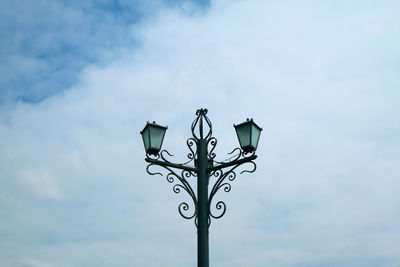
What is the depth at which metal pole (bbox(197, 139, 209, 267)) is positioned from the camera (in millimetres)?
8359

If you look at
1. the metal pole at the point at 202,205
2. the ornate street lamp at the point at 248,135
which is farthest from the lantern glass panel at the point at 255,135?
the metal pole at the point at 202,205

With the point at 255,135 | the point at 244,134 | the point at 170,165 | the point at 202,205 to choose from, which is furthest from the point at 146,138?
the point at 255,135

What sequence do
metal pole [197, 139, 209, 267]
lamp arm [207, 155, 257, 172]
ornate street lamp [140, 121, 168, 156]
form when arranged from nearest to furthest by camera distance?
metal pole [197, 139, 209, 267] < lamp arm [207, 155, 257, 172] < ornate street lamp [140, 121, 168, 156]

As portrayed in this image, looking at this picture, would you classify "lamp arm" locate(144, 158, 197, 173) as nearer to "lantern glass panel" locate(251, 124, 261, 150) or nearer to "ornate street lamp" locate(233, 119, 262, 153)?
"ornate street lamp" locate(233, 119, 262, 153)

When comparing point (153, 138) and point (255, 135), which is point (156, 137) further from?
point (255, 135)

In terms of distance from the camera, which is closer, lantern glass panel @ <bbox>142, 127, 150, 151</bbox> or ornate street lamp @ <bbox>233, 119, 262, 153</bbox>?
ornate street lamp @ <bbox>233, 119, 262, 153</bbox>

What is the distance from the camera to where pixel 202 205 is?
28.3 ft

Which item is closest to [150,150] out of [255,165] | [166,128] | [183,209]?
[166,128]

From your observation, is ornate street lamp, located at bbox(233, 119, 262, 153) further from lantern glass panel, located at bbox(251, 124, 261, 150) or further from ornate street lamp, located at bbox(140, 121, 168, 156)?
ornate street lamp, located at bbox(140, 121, 168, 156)

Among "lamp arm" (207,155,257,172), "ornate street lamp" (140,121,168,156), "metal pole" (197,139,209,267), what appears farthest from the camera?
"ornate street lamp" (140,121,168,156)

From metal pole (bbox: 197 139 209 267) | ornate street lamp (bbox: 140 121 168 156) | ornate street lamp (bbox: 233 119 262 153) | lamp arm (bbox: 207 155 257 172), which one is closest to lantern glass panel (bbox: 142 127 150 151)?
ornate street lamp (bbox: 140 121 168 156)

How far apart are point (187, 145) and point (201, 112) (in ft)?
2.15

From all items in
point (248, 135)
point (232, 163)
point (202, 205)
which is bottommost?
point (202, 205)

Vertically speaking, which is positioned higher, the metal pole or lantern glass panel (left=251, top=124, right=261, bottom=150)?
lantern glass panel (left=251, top=124, right=261, bottom=150)
